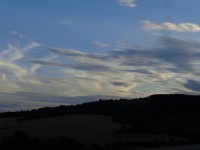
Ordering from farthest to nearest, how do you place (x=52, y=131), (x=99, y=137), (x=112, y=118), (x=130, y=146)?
(x=112, y=118)
(x=52, y=131)
(x=99, y=137)
(x=130, y=146)

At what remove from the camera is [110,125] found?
346 ft

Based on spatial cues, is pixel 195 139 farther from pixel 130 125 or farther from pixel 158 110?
pixel 158 110

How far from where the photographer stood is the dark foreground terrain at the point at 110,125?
78438 mm

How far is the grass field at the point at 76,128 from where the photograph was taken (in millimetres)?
88500

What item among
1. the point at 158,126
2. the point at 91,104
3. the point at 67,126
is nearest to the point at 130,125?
the point at 158,126

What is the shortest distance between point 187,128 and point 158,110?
535 inches

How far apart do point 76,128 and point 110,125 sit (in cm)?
757

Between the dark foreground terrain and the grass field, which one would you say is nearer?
the dark foreground terrain

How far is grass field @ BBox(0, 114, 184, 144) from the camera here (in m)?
88.5

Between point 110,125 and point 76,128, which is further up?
point 110,125

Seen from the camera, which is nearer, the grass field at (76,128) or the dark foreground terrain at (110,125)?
the dark foreground terrain at (110,125)

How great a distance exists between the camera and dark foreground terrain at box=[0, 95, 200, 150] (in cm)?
7844

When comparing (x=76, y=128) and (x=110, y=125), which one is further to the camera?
(x=110, y=125)

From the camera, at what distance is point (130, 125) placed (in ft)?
340
